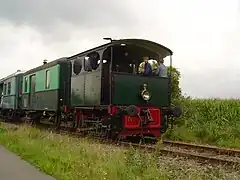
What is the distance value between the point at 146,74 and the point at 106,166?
6.93 m

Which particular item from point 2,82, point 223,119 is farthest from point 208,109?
point 2,82

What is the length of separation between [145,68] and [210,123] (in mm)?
4380

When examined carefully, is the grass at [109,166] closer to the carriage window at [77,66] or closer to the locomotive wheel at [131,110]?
the locomotive wheel at [131,110]

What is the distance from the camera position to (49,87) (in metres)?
18.6

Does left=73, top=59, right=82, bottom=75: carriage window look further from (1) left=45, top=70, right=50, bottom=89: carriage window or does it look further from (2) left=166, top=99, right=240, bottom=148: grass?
(2) left=166, top=99, right=240, bottom=148: grass

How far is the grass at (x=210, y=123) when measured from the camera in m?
14.5

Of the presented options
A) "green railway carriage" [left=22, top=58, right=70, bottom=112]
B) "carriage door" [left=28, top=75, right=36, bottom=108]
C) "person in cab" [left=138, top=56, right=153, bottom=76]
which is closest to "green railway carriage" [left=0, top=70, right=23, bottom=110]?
"green railway carriage" [left=22, top=58, right=70, bottom=112]

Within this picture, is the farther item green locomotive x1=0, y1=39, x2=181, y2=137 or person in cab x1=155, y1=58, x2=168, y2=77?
person in cab x1=155, y1=58, x2=168, y2=77

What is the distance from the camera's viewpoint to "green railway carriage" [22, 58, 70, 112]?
1727 cm

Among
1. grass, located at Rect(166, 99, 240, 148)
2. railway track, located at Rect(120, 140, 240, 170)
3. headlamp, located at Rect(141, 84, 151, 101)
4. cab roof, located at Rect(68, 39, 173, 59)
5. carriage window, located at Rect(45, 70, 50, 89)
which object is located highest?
cab roof, located at Rect(68, 39, 173, 59)

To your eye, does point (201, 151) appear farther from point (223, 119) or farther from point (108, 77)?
point (223, 119)

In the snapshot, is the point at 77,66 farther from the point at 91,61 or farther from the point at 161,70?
the point at 161,70

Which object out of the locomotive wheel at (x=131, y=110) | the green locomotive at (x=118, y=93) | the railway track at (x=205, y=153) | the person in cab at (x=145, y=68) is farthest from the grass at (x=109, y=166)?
the person in cab at (x=145, y=68)

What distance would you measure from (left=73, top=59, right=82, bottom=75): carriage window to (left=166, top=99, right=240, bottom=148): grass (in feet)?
13.8
